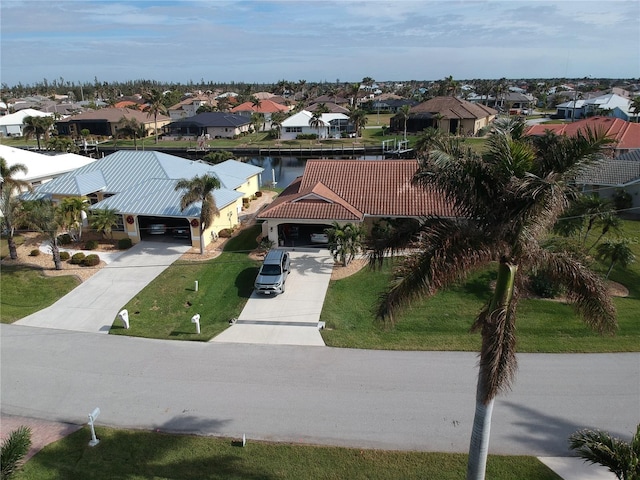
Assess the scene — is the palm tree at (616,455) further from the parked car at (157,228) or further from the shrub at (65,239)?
the shrub at (65,239)

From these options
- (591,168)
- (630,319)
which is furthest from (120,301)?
(630,319)

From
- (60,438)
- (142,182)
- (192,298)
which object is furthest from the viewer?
(142,182)

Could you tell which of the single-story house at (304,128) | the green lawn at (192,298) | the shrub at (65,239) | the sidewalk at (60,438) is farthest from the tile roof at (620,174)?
the single-story house at (304,128)

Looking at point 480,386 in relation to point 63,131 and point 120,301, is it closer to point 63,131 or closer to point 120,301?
point 120,301

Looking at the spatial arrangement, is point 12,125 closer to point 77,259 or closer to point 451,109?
point 451,109

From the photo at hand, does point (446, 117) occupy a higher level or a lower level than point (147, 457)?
higher

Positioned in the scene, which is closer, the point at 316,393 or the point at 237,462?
the point at 237,462

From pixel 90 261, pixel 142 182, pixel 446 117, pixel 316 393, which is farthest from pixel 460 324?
pixel 446 117
